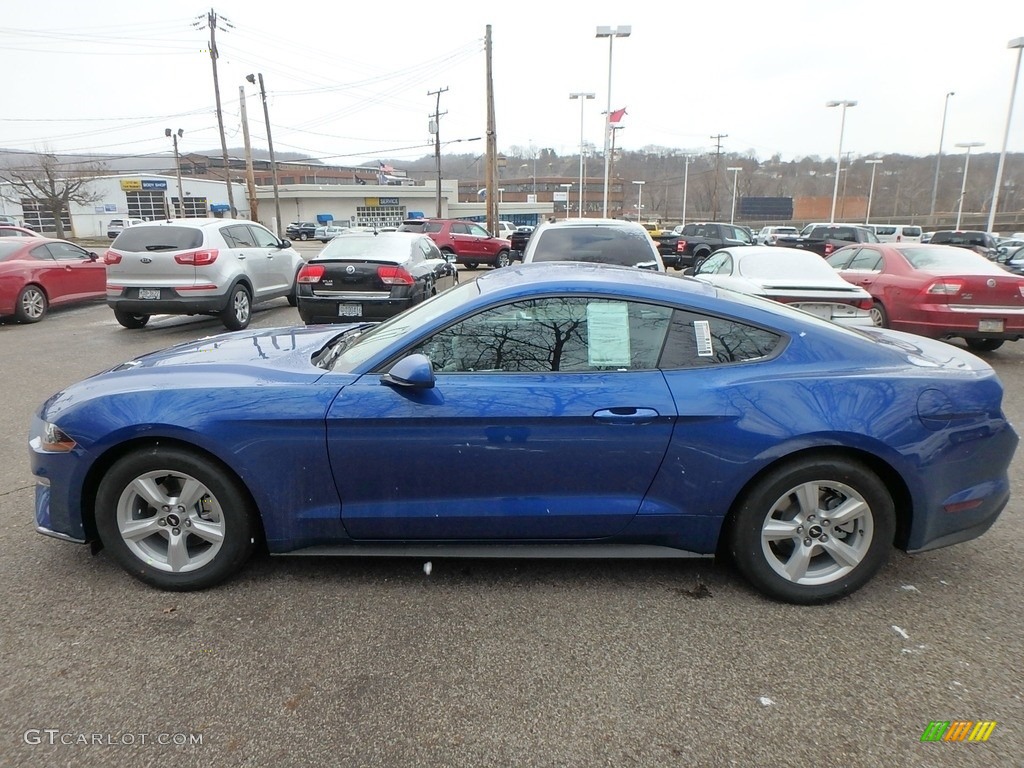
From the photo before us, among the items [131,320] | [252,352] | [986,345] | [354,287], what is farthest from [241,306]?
[986,345]

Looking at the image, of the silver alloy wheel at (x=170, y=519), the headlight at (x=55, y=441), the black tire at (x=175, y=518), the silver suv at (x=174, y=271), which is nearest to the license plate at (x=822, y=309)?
the black tire at (x=175, y=518)

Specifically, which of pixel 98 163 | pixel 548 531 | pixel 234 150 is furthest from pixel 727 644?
pixel 234 150

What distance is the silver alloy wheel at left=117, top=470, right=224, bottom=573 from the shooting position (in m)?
3.09

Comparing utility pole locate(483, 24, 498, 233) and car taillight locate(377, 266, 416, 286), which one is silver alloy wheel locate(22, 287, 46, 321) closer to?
car taillight locate(377, 266, 416, 286)

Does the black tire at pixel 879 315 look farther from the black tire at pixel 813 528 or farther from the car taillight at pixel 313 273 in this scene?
the car taillight at pixel 313 273

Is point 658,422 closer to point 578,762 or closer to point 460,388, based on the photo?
point 460,388

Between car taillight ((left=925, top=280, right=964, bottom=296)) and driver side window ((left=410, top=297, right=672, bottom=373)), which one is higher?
driver side window ((left=410, top=297, right=672, bottom=373))

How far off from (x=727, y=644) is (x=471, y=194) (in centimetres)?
13159

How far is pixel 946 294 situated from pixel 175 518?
29.1ft

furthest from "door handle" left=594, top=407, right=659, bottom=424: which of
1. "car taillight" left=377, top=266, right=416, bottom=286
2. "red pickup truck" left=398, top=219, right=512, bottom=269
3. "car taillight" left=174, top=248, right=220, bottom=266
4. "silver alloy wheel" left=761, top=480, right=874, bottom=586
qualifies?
"red pickup truck" left=398, top=219, right=512, bottom=269

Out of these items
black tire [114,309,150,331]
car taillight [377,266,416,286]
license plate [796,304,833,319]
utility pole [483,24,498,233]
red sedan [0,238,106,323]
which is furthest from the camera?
utility pole [483,24,498,233]

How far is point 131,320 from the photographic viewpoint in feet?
35.9

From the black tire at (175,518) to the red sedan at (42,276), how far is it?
10512mm

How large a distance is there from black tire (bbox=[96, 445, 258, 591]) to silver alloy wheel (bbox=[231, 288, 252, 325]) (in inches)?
315
